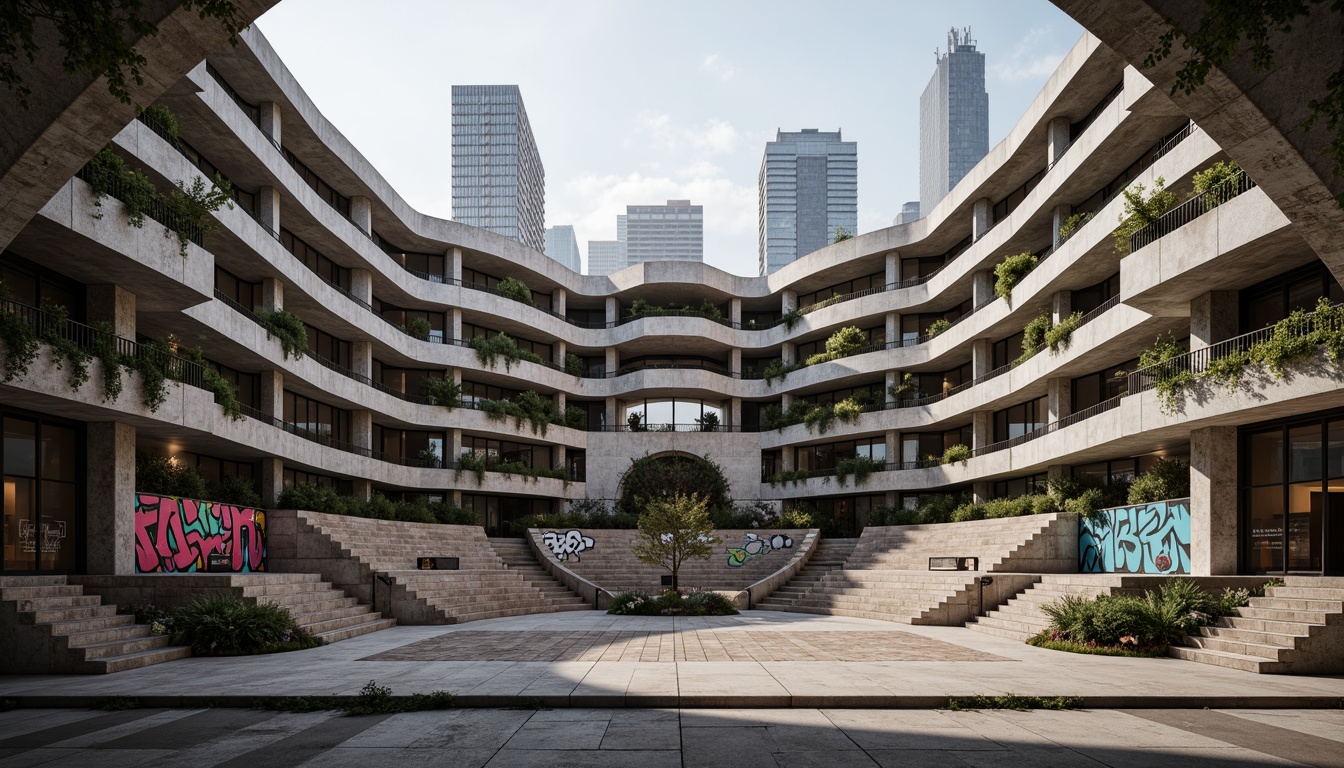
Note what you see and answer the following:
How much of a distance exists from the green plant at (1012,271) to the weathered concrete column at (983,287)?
3989 mm

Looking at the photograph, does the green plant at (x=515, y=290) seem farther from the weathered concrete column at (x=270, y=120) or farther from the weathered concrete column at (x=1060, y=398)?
the weathered concrete column at (x=1060, y=398)

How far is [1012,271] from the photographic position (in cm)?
3794

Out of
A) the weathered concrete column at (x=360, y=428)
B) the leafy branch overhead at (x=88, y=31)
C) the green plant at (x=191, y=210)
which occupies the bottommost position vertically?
the weathered concrete column at (x=360, y=428)

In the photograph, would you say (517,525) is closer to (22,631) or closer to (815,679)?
(22,631)

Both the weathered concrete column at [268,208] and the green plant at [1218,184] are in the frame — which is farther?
the weathered concrete column at [268,208]

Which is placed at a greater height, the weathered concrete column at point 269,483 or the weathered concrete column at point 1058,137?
the weathered concrete column at point 1058,137

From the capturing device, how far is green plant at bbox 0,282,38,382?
17172mm

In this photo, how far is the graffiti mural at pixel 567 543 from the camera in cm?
4222

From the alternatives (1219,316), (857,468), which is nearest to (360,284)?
(857,468)

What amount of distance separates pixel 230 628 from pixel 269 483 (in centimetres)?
1443

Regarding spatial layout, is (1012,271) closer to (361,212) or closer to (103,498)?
(361,212)

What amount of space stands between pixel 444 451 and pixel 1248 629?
124 ft

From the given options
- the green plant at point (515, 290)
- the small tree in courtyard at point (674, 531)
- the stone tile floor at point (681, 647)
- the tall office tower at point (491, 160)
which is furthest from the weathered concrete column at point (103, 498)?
the tall office tower at point (491, 160)

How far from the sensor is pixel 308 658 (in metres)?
18.4
